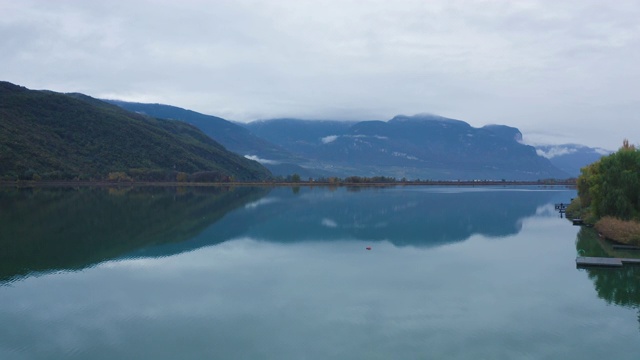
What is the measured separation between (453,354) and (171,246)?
23.3m

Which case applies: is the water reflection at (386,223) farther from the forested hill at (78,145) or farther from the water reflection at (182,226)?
the forested hill at (78,145)

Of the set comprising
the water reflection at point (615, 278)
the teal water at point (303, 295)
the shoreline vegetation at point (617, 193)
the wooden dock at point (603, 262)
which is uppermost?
the shoreline vegetation at point (617, 193)

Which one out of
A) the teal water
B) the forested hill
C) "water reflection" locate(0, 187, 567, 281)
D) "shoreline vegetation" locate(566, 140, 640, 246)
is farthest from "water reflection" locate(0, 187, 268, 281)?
the forested hill

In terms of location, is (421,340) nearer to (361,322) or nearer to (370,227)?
(361,322)

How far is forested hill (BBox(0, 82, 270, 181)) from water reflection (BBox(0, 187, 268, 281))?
156ft

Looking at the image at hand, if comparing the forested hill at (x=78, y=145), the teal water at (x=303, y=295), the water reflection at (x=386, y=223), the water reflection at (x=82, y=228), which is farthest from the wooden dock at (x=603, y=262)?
the forested hill at (x=78, y=145)

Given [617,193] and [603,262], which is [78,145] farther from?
[603,262]

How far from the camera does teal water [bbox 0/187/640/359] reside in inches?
610

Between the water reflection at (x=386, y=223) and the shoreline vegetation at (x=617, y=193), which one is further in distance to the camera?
the water reflection at (x=386, y=223)

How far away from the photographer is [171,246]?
3384cm

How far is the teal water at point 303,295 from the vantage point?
610 inches

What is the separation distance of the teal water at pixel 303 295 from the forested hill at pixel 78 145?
243ft

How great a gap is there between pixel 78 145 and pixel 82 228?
99.5 m

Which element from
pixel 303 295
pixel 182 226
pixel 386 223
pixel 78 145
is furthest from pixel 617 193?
pixel 78 145
